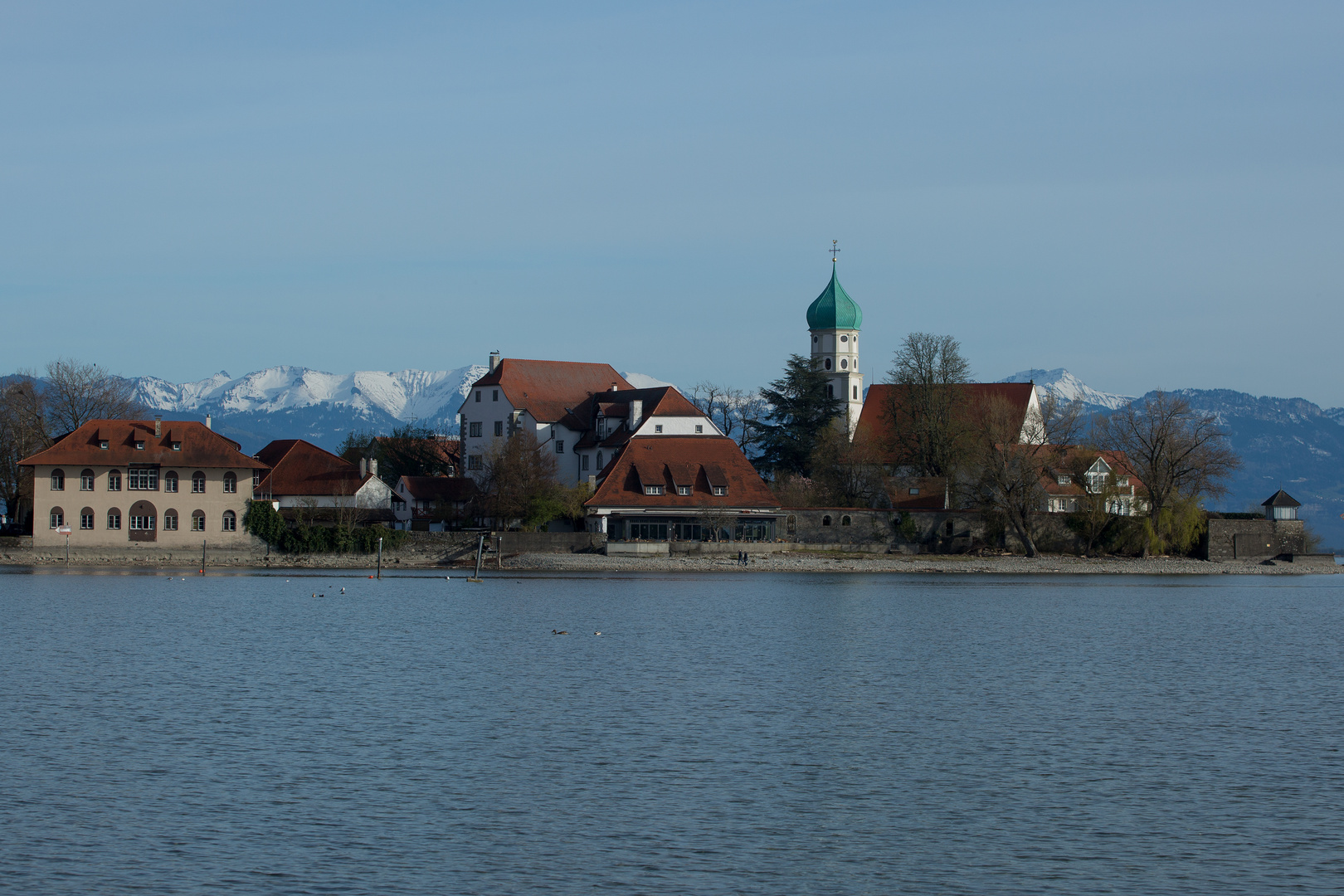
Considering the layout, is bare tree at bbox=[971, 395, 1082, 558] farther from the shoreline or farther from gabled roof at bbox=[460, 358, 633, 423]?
gabled roof at bbox=[460, 358, 633, 423]

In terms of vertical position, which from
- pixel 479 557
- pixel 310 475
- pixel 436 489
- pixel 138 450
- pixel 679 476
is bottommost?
pixel 479 557

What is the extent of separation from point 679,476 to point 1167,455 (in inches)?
1164

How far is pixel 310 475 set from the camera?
91312 millimetres

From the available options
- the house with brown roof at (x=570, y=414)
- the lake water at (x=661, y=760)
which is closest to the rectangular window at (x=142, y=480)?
the house with brown roof at (x=570, y=414)

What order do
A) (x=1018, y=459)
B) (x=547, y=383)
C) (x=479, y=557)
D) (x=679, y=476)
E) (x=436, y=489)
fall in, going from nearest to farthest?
(x=479, y=557) → (x=1018, y=459) → (x=679, y=476) → (x=436, y=489) → (x=547, y=383)

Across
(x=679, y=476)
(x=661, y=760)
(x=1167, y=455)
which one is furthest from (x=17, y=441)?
(x=661, y=760)

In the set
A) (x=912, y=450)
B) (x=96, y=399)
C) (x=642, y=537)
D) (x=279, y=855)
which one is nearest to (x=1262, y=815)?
(x=279, y=855)

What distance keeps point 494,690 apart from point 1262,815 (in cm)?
1657

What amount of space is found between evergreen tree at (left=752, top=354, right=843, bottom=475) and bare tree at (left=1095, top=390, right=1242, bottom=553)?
19.9 meters

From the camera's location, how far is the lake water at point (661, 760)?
16203 millimetres

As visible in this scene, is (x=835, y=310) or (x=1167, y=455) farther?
(x=835, y=310)

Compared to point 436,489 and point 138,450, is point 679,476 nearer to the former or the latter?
point 436,489

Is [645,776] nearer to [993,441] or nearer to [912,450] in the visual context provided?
[993,441]

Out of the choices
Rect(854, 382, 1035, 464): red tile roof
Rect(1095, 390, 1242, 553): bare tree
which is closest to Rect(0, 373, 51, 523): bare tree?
Rect(854, 382, 1035, 464): red tile roof
